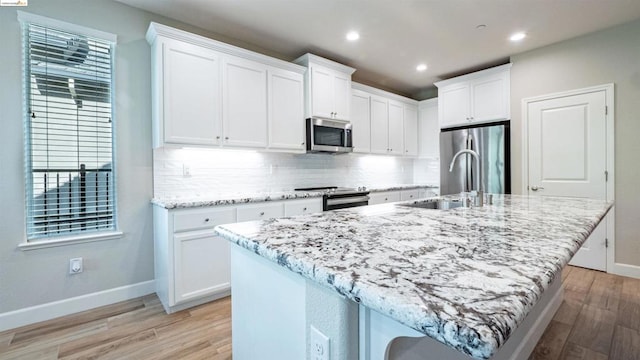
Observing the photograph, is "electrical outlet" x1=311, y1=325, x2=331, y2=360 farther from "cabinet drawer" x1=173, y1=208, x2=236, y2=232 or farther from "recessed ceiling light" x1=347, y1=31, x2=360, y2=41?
"recessed ceiling light" x1=347, y1=31, x2=360, y2=41

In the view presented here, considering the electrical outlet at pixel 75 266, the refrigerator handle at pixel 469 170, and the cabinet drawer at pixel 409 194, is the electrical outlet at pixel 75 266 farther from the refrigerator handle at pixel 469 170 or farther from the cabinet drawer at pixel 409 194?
the refrigerator handle at pixel 469 170

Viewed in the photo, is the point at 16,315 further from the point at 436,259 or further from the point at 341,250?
the point at 436,259

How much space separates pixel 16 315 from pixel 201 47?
2552mm

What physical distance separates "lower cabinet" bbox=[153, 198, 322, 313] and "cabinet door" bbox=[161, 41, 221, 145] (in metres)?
0.70

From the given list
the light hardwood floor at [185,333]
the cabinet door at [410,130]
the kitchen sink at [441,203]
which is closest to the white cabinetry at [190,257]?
the light hardwood floor at [185,333]

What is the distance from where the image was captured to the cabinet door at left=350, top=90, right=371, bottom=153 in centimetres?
405

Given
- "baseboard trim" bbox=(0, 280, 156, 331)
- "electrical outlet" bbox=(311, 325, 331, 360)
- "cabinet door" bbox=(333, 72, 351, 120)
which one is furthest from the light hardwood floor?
"cabinet door" bbox=(333, 72, 351, 120)

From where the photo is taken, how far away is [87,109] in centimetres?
238

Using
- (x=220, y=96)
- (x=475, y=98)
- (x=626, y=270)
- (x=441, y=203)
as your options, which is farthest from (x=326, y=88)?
(x=626, y=270)

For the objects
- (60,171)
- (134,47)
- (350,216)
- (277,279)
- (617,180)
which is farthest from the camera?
(617,180)

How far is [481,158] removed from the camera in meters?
3.89

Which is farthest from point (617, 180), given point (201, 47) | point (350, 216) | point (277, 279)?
point (201, 47)

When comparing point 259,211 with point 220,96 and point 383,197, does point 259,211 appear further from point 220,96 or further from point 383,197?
point 383,197

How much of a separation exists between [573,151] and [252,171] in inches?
147
